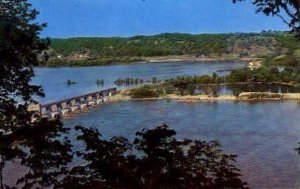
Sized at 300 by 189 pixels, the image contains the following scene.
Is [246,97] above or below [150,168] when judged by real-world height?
below

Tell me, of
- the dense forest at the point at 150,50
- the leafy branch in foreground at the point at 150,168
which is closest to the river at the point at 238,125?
the leafy branch in foreground at the point at 150,168

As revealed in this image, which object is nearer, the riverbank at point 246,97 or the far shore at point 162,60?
the riverbank at point 246,97

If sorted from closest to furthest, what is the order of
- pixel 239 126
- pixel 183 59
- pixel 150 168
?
pixel 150 168, pixel 239 126, pixel 183 59

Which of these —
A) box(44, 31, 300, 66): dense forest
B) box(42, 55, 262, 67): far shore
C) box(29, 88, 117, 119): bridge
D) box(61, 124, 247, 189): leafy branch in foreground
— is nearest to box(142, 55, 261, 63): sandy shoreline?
box(42, 55, 262, 67): far shore

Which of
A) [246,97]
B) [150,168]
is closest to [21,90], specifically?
[150,168]

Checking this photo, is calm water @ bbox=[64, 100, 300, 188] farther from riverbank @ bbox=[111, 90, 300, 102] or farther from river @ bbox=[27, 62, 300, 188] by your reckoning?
riverbank @ bbox=[111, 90, 300, 102]

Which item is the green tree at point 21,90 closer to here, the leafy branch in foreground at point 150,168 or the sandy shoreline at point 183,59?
the leafy branch in foreground at point 150,168

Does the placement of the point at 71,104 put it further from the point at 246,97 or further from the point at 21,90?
the point at 21,90
